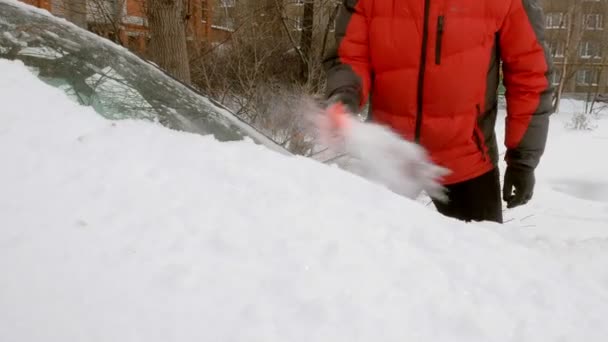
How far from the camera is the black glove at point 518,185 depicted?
256 cm

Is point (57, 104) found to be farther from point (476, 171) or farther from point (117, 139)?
point (476, 171)

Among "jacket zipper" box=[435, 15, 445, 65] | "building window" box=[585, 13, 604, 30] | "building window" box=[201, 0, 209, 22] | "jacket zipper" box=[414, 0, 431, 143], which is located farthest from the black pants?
"building window" box=[585, 13, 604, 30]

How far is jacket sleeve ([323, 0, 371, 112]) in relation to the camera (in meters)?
2.46

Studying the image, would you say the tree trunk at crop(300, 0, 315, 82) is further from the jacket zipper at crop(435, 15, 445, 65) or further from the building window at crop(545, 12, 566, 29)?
the building window at crop(545, 12, 566, 29)

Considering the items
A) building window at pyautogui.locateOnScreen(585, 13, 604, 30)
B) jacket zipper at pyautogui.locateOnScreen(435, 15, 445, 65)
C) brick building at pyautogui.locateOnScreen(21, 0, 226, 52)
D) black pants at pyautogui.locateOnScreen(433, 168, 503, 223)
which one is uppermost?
jacket zipper at pyautogui.locateOnScreen(435, 15, 445, 65)

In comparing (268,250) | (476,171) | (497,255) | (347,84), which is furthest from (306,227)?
(476,171)

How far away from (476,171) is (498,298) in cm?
135

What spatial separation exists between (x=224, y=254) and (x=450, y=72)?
4.88ft

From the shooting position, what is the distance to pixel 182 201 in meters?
1.33

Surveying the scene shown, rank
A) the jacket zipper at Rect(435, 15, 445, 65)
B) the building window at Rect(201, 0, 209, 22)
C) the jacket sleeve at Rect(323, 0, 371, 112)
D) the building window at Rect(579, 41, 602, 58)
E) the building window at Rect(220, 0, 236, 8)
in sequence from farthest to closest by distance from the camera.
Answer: the building window at Rect(579, 41, 602, 58)
the building window at Rect(201, 0, 209, 22)
the building window at Rect(220, 0, 236, 8)
the jacket sleeve at Rect(323, 0, 371, 112)
the jacket zipper at Rect(435, 15, 445, 65)

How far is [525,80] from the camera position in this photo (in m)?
2.39

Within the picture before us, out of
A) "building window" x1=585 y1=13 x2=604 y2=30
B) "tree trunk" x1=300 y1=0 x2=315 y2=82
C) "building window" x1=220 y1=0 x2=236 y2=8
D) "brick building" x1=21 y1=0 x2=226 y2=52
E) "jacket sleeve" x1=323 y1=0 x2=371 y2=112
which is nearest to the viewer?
"jacket sleeve" x1=323 y1=0 x2=371 y2=112

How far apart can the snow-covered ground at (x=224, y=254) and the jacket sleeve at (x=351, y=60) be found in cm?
83

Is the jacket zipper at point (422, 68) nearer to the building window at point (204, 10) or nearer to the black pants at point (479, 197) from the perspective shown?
the black pants at point (479, 197)
